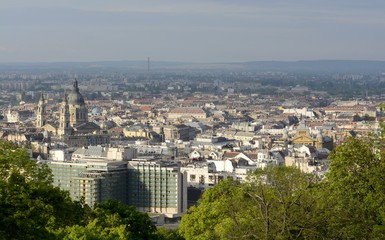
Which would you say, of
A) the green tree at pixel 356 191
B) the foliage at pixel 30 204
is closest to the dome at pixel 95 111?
the foliage at pixel 30 204

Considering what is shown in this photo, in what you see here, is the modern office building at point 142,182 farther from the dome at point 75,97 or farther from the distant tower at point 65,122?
the dome at point 75,97

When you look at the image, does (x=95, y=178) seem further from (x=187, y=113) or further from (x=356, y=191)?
(x=187, y=113)

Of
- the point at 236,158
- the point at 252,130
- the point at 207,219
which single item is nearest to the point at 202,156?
the point at 236,158

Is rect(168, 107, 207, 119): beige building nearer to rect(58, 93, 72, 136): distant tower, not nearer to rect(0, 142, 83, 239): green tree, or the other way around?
rect(58, 93, 72, 136): distant tower

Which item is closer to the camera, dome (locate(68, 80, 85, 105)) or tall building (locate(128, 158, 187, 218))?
tall building (locate(128, 158, 187, 218))

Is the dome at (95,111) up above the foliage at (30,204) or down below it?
below

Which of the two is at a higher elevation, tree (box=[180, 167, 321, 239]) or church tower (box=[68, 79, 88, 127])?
tree (box=[180, 167, 321, 239])

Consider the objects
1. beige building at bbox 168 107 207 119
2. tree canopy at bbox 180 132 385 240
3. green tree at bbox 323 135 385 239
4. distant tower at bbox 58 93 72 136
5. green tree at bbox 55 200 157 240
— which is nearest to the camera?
tree canopy at bbox 180 132 385 240

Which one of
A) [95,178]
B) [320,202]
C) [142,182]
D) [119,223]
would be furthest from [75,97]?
[320,202]

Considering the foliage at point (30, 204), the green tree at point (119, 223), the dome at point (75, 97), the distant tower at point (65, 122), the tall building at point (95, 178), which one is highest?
the foliage at point (30, 204)

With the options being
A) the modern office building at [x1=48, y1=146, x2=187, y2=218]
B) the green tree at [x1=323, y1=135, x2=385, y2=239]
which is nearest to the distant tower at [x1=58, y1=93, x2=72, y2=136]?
the modern office building at [x1=48, y1=146, x2=187, y2=218]

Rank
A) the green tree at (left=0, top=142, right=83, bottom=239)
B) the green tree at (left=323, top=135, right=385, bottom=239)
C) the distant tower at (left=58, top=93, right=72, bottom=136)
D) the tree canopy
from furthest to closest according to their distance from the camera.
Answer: the distant tower at (left=58, top=93, right=72, bottom=136) → the green tree at (left=0, top=142, right=83, bottom=239) → the green tree at (left=323, top=135, right=385, bottom=239) → the tree canopy

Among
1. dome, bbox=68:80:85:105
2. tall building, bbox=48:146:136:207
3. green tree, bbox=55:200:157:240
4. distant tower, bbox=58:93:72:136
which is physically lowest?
distant tower, bbox=58:93:72:136
